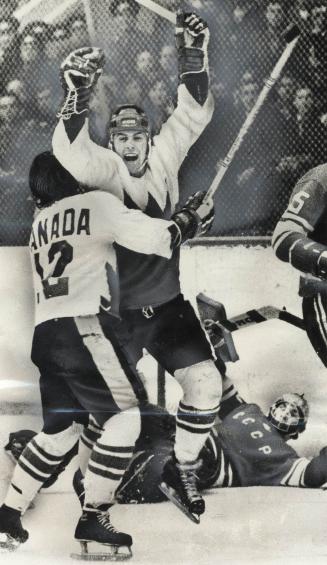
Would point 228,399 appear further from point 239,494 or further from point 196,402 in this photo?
point 239,494

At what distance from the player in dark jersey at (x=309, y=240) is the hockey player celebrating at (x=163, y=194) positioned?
0.32m

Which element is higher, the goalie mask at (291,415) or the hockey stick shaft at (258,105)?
the hockey stick shaft at (258,105)

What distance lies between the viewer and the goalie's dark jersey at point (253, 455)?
2.05m

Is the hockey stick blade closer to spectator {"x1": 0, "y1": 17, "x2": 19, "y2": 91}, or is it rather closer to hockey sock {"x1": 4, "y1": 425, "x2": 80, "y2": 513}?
hockey sock {"x1": 4, "y1": 425, "x2": 80, "y2": 513}

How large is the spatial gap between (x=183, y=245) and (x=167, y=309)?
7.9 inches

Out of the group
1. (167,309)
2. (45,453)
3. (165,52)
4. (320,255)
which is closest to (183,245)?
(167,309)

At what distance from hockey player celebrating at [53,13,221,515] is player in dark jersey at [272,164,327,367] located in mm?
317

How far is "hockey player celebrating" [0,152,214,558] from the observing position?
1971 millimetres

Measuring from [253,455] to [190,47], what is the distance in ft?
4.12

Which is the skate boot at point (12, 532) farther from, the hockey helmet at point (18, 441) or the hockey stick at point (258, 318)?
the hockey stick at point (258, 318)

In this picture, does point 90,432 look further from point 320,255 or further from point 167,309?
point 320,255

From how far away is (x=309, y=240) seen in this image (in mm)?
2057

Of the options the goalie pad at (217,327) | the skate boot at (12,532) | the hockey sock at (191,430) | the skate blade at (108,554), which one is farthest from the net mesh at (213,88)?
the skate blade at (108,554)

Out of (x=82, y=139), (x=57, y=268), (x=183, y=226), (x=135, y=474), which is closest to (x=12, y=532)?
(x=135, y=474)
